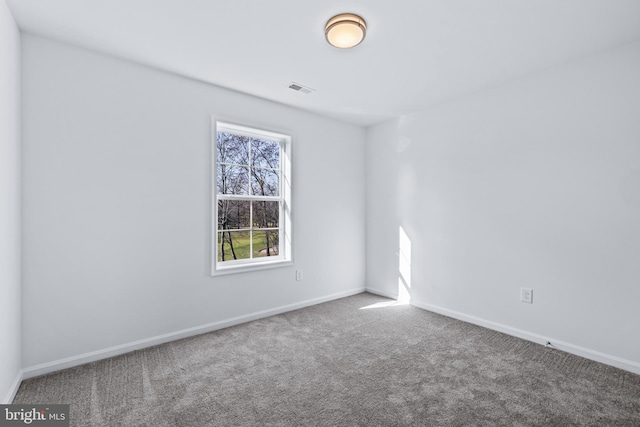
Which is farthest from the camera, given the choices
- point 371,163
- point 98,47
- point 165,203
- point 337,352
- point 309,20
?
point 371,163

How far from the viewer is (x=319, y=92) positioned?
3.22 meters

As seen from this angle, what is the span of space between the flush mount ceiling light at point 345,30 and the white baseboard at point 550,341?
9.46 ft

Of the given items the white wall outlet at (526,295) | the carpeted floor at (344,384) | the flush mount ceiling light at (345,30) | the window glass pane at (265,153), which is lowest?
the carpeted floor at (344,384)

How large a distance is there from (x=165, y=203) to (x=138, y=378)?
4.54ft

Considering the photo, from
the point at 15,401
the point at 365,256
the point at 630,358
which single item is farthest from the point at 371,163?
the point at 15,401

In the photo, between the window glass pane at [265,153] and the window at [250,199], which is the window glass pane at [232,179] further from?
the window glass pane at [265,153]

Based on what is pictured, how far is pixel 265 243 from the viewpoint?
3.61 m

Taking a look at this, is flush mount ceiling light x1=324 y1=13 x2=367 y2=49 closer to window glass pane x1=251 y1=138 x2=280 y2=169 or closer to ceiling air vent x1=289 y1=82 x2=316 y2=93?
ceiling air vent x1=289 y1=82 x2=316 y2=93

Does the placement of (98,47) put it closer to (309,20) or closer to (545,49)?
(309,20)

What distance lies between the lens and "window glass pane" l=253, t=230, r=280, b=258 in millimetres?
3529

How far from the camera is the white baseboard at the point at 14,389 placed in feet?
5.95

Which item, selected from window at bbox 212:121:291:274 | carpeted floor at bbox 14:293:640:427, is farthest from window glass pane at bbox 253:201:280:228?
carpeted floor at bbox 14:293:640:427

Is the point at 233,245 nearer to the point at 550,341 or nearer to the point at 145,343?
the point at 145,343

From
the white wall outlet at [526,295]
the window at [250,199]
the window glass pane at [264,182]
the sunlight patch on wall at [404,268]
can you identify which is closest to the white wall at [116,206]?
the window at [250,199]
